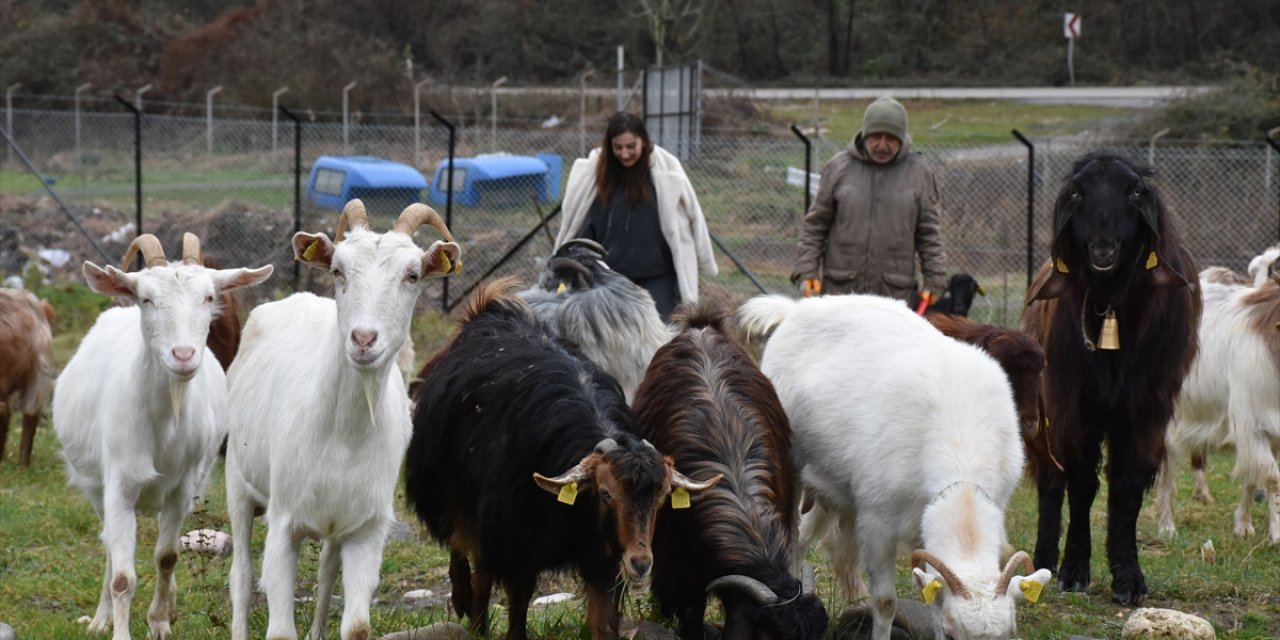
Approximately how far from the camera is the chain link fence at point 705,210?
620 inches

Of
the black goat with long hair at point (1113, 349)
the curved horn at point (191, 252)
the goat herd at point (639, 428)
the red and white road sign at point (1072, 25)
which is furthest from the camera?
the red and white road sign at point (1072, 25)

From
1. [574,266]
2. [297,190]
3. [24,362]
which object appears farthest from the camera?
[297,190]

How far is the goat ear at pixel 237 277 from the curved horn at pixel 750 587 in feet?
7.28

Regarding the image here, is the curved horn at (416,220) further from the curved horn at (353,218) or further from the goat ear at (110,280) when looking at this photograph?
the goat ear at (110,280)

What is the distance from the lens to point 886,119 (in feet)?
25.7

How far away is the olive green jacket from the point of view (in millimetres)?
8016

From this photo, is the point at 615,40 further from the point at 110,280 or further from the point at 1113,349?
A: the point at 110,280

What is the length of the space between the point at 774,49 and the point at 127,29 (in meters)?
17.0

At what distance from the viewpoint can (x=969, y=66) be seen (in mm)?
40094

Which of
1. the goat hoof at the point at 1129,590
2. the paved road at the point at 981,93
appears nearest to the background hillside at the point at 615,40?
the paved road at the point at 981,93

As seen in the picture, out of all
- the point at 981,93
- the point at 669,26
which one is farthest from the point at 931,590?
the point at 669,26

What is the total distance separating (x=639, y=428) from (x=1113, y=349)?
2.47m

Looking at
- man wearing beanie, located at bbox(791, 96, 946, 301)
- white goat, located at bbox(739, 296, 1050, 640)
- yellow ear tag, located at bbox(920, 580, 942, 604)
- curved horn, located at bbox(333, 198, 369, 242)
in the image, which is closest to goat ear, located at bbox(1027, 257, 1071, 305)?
white goat, located at bbox(739, 296, 1050, 640)

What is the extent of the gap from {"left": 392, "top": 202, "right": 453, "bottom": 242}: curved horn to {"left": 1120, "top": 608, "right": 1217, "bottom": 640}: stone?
304 centimetres
